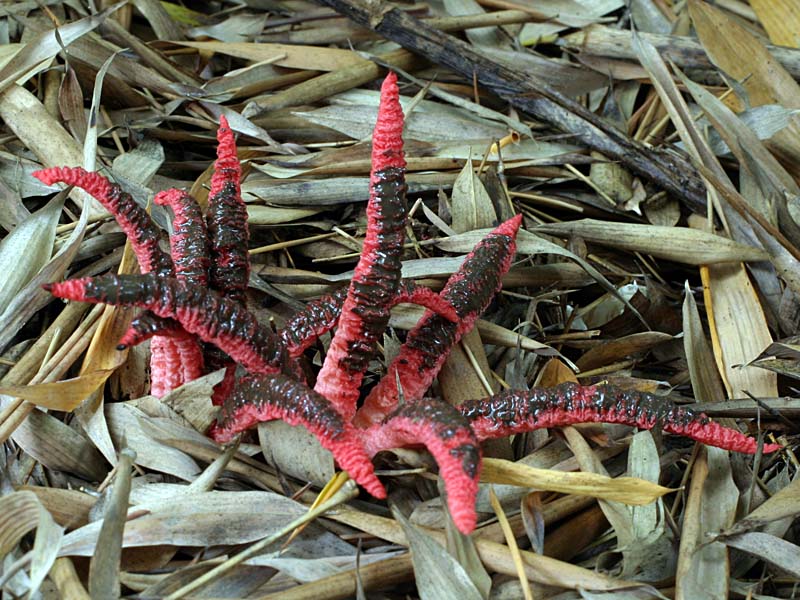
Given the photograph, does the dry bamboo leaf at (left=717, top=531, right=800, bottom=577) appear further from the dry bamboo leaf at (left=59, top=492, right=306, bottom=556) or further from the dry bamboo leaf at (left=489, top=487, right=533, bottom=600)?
the dry bamboo leaf at (left=59, top=492, right=306, bottom=556)

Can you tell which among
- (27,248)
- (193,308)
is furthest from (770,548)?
(27,248)

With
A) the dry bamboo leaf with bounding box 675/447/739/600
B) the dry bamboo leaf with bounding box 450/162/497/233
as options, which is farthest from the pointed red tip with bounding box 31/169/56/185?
the dry bamboo leaf with bounding box 675/447/739/600

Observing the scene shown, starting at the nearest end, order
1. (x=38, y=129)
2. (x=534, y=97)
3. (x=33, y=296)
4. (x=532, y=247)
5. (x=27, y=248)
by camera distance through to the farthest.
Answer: (x=33, y=296), (x=27, y=248), (x=532, y=247), (x=38, y=129), (x=534, y=97)

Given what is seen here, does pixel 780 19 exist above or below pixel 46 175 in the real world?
above

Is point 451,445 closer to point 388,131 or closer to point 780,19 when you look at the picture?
point 388,131

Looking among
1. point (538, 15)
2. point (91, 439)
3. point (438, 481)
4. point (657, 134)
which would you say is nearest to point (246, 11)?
point (538, 15)

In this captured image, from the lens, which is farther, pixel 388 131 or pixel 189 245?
pixel 189 245

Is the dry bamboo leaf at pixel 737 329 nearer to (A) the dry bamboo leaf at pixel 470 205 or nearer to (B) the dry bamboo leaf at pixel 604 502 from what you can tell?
(B) the dry bamboo leaf at pixel 604 502

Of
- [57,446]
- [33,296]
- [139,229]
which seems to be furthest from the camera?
[33,296]
